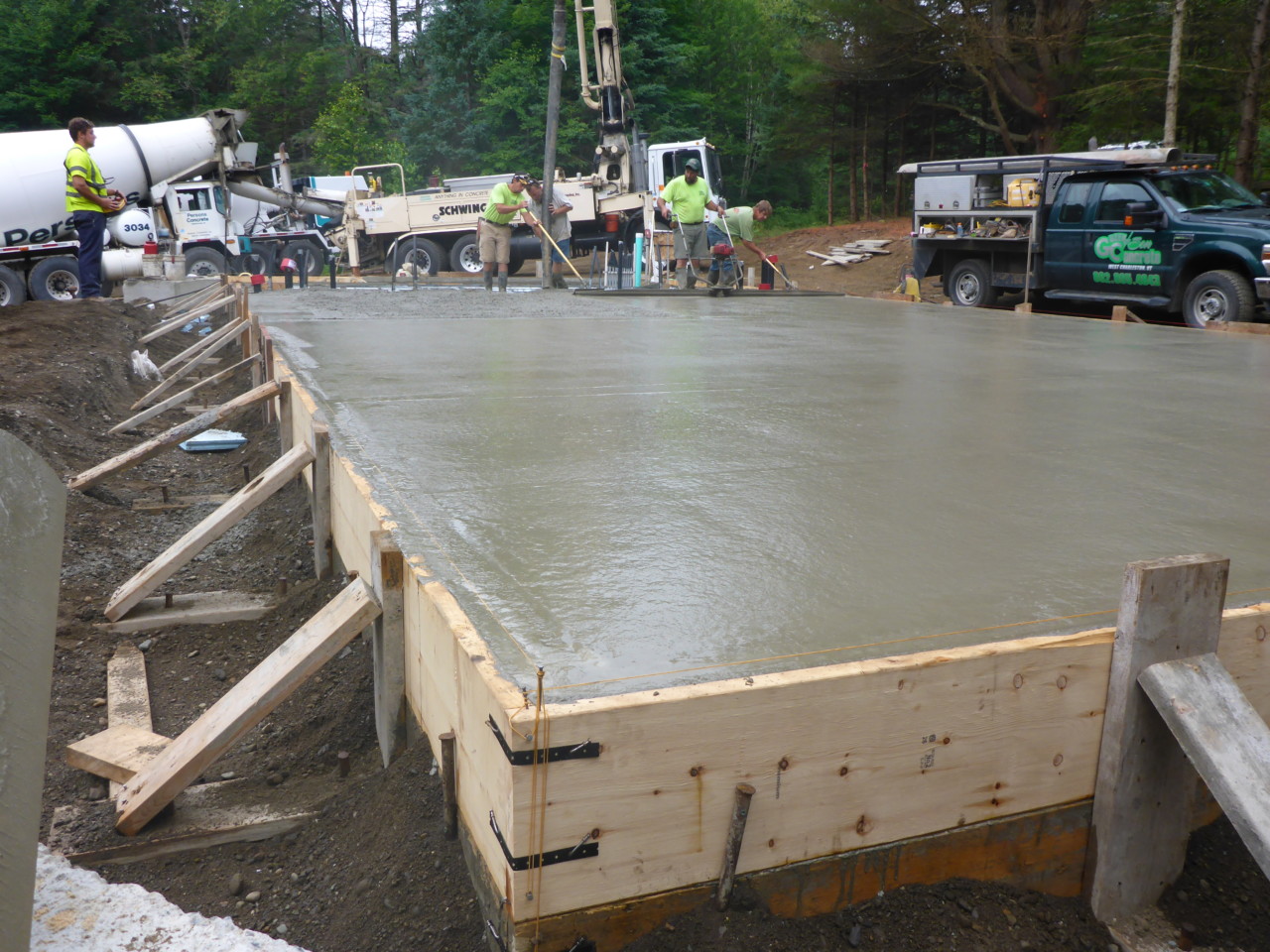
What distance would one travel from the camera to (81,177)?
1238 cm

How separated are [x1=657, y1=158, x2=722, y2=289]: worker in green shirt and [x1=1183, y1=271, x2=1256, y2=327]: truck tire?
6.13 m

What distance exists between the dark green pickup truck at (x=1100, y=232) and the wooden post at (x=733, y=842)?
9.69m

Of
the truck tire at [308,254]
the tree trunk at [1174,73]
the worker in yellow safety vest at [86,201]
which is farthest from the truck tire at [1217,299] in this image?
the truck tire at [308,254]

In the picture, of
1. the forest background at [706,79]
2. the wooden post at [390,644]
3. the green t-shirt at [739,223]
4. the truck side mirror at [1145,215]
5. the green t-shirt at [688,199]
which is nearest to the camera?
the wooden post at [390,644]

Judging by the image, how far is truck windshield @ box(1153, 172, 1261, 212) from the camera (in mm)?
11344

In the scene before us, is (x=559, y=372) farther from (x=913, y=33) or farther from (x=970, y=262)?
(x=913, y=33)

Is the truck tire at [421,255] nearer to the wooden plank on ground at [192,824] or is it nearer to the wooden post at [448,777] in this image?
the wooden plank on ground at [192,824]

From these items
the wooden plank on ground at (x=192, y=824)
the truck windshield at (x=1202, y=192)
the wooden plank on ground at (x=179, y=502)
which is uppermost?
the truck windshield at (x=1202, y=192)

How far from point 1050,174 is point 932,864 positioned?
1255cm

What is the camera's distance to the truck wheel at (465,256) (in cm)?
2327

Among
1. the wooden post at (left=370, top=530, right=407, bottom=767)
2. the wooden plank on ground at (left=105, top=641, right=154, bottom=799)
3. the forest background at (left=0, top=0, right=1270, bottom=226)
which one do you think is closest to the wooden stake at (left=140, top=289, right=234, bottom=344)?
the wooden plank on ground at (left=105, top=641, right=154, bottom=799)

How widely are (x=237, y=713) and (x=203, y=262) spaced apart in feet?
70.5

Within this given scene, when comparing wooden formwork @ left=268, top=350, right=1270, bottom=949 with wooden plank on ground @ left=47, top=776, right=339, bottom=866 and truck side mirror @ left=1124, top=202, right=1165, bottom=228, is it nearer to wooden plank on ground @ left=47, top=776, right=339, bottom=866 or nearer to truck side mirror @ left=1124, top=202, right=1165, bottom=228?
wooden plank on ground @ left=47, top=776, right=339, bottom=866

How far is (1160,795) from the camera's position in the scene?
8.50ft
